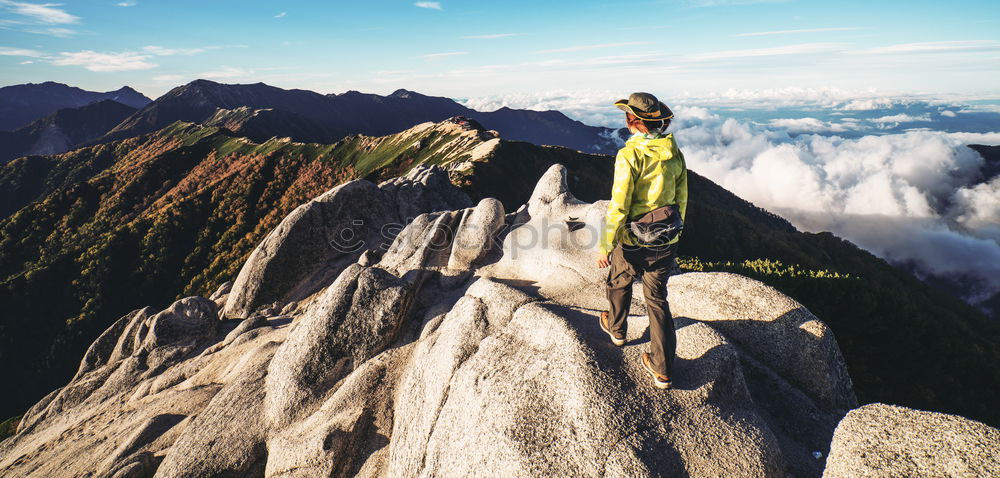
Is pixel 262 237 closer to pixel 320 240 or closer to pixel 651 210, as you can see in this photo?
pixel 320 240

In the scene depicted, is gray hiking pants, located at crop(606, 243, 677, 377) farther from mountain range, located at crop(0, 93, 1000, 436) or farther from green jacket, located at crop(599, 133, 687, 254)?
mountain range, located at crop(0, 93, 1000, 436)

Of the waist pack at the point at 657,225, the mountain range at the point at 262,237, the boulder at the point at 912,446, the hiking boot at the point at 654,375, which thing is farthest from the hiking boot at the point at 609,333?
the mountain range at the point at 262,237

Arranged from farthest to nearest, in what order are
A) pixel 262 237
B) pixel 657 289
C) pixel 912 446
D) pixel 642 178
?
pixel 262 237, pixel 657 289, pixel 642 178, pixel 912 446

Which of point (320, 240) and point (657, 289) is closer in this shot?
point (657, 289)

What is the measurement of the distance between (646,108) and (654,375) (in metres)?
5.60

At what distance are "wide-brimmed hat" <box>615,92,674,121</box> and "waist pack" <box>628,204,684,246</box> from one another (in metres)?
1.80

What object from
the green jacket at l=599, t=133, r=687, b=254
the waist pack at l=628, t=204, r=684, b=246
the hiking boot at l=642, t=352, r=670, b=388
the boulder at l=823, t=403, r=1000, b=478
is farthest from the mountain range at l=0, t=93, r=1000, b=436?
the green jacket at l=599, t=133, r=687, b=254

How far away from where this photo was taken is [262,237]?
78.4 metres

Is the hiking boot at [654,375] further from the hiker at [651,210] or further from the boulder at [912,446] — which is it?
the boulder at [912,446]

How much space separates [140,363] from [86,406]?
2861 mm

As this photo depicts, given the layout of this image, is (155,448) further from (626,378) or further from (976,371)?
(976,371)

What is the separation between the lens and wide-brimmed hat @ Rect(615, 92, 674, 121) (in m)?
7.54

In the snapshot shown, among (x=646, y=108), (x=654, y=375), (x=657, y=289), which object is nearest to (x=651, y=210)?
(x=657, y=289)

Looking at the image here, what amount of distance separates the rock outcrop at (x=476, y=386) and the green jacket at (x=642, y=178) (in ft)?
10.8
